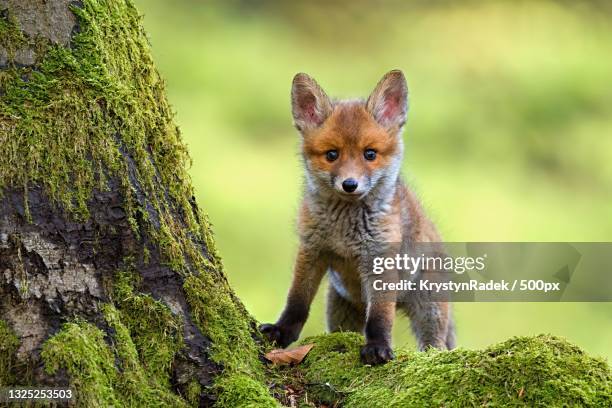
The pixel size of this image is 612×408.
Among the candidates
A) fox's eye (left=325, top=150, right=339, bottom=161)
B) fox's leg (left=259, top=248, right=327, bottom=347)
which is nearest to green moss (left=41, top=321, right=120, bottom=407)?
fox's leg (left=259, top=248, right=327, bottom=347)

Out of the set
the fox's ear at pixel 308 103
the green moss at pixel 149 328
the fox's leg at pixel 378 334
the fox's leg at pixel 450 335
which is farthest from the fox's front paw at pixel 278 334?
the fox's leg at pixel 450 335

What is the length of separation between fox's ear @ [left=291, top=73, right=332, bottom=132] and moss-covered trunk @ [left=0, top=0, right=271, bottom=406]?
1.54 metres

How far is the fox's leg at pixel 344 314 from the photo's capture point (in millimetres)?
5738

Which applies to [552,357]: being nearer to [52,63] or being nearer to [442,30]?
[52,63]

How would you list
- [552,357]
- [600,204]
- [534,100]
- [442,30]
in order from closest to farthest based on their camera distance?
[552,357], [600,204], [534,100], [442,30]

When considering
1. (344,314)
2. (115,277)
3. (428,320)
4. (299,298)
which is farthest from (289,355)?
(428,320)

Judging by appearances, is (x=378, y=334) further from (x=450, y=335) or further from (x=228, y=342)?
(x=450, y=335)

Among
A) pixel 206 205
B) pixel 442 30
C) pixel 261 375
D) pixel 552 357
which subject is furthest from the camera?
pixel 442 30

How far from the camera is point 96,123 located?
364cm

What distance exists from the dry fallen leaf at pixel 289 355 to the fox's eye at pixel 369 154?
1319 millimetres

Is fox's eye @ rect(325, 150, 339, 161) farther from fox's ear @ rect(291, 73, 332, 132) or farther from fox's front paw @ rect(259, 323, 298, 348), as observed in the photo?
fox's front paw @ rect(259, 323, 298, 348)

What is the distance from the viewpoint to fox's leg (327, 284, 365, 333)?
5738 mm

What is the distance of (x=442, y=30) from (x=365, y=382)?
9294 mm

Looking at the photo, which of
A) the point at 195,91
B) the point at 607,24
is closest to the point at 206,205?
the point at 195,91
